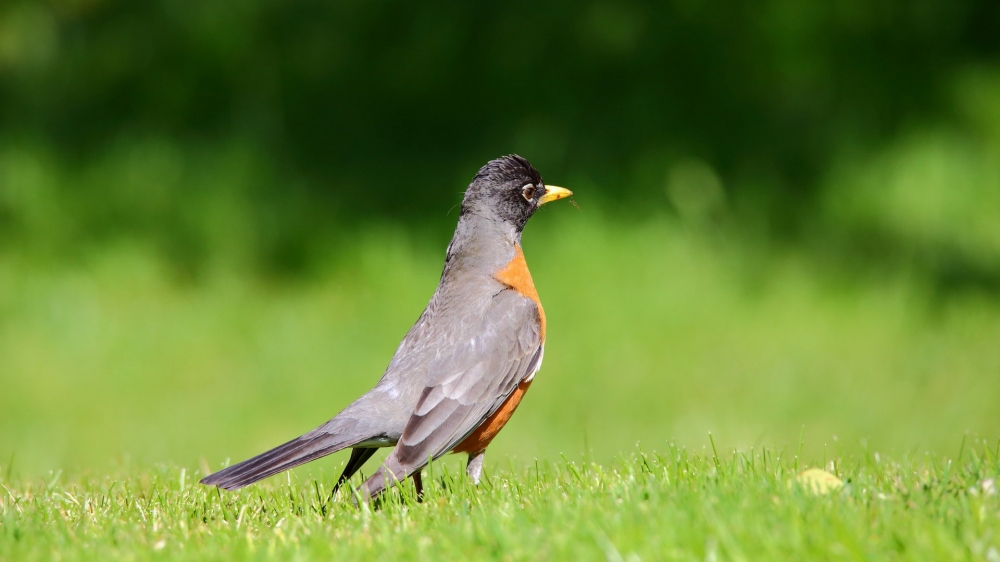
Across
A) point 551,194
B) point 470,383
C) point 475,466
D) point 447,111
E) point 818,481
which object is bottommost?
point 818,481

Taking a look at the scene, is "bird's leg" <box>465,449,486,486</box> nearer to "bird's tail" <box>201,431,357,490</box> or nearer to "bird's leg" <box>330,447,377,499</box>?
"bird's leg" <box>330,447,377,499</box>

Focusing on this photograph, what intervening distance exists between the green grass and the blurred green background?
330cm

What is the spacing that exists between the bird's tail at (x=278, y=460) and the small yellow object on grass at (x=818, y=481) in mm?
1848

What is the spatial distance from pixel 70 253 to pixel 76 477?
4.95 meters

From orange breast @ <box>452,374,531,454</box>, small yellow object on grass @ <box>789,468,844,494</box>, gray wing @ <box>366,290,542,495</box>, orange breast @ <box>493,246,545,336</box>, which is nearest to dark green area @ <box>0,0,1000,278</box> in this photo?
orange breast @ <box>493,246,545,336</box>

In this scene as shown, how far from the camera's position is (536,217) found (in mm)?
9266

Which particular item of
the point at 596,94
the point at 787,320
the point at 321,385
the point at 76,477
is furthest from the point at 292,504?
the point at 596,94

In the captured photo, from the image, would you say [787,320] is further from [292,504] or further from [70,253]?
[70,253]

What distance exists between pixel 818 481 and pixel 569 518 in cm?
99

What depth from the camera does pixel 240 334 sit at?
349 inches

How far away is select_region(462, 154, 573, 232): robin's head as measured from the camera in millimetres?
5262

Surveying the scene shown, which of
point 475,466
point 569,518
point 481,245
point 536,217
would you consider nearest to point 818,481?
point 569,518

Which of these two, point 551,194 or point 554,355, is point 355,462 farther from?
point 554,355

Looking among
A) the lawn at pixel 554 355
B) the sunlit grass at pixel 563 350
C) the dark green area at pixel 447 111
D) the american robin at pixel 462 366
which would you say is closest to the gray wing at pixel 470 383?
the american robin at pixel 462 366
